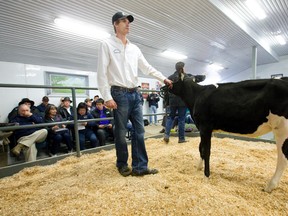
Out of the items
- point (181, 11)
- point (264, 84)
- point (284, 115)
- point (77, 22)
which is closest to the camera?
point (284, 115)

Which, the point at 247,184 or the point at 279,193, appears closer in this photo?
the point at 279,193

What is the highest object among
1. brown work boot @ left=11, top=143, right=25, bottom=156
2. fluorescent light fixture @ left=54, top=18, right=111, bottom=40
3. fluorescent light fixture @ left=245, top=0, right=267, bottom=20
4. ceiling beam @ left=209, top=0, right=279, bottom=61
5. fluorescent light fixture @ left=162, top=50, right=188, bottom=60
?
fluorescent light fixture @ left=245, top=0, right=267, bottom=20

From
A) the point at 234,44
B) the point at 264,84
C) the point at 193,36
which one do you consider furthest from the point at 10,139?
the point at 234,44

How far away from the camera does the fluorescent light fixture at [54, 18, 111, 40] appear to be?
197 inches

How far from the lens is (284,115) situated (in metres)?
1.58

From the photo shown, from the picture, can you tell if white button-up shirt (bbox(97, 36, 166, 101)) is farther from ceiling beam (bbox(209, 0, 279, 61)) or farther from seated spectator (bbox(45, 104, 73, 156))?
ceiling beam (bbox(209, 0, 279, 61))

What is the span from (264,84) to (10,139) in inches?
137

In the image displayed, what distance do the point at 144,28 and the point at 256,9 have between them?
3.69m

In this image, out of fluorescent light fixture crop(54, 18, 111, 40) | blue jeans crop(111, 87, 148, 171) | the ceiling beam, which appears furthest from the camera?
the ceiling beam

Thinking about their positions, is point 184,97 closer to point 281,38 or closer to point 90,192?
point 90,192

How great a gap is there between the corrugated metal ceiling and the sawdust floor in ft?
12.9

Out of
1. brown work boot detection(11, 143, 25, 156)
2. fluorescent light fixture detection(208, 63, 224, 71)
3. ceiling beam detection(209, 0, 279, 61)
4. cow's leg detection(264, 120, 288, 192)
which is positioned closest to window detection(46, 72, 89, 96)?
brown work boot detection(11, 143, 25, 156)

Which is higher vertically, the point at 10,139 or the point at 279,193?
the point at 10,139

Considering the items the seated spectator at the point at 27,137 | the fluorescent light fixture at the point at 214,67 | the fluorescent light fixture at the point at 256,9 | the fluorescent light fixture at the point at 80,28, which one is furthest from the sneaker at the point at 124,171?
the fluorescent light fixture at the point at 214,67
